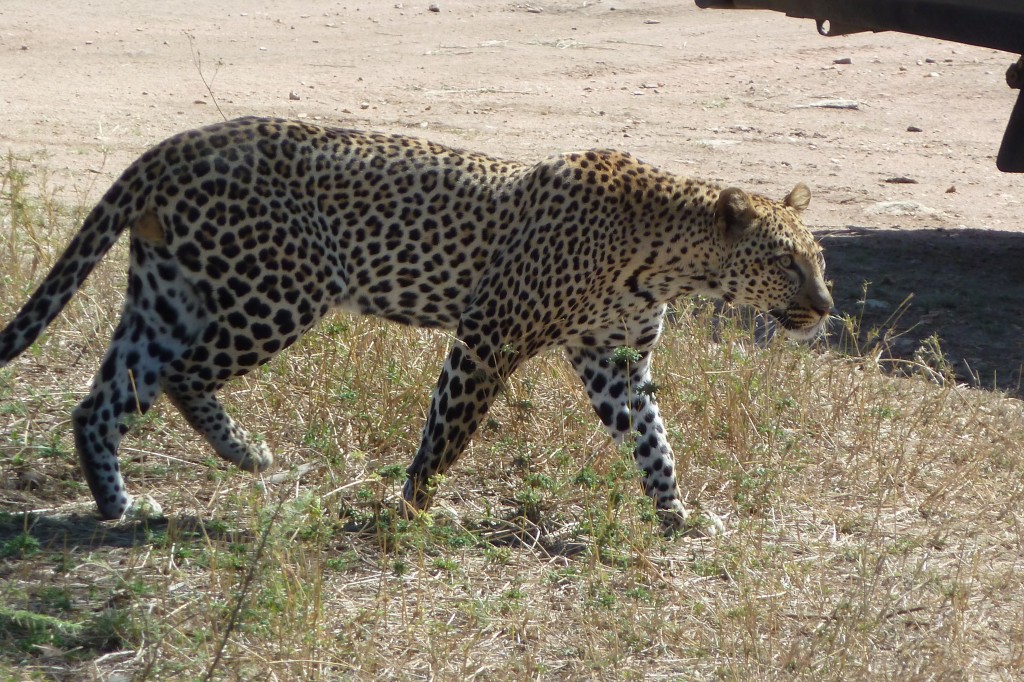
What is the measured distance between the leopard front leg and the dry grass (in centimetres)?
13

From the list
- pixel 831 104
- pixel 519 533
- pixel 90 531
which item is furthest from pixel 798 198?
pixel 831 104

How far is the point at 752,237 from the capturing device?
596 cm

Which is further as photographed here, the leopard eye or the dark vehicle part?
the dark vehicle part

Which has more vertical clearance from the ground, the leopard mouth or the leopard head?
the leopard head

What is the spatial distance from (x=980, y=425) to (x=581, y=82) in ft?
33.1

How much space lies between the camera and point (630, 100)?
15750mm

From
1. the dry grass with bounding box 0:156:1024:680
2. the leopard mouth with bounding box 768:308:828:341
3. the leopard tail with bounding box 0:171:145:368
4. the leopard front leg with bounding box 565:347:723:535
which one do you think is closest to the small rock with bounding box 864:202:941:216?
the dry grass with bounding box 0:156:1024:680

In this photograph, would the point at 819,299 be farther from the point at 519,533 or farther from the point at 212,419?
the point at 212,419

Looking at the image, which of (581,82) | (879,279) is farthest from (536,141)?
(879,279)

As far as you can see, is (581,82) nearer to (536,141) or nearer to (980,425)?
(536,141)

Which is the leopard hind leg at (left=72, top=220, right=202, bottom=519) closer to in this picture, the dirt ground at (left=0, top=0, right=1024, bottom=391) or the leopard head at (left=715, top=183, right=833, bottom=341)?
the leopard head at (left=715, top=183, right=833, bottom=341)

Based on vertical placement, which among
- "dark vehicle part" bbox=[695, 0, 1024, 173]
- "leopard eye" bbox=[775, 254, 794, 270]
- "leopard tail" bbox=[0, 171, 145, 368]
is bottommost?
"leopard eye" bbox=[775, 254, 794, 270]

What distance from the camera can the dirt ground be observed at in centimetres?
1103

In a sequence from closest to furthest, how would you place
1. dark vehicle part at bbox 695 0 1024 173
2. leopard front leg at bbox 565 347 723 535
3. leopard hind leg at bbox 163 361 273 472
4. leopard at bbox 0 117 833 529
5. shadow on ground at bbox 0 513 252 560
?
shadow on ground at bbox 0 513 252 560
leopard at bbox 0 117 833 529
leopard hind leg at bbox 163 361 273 472
leopard front leg at bbox 565 347 723 535
dark vehicle part at bbox 695 0 1024 173
